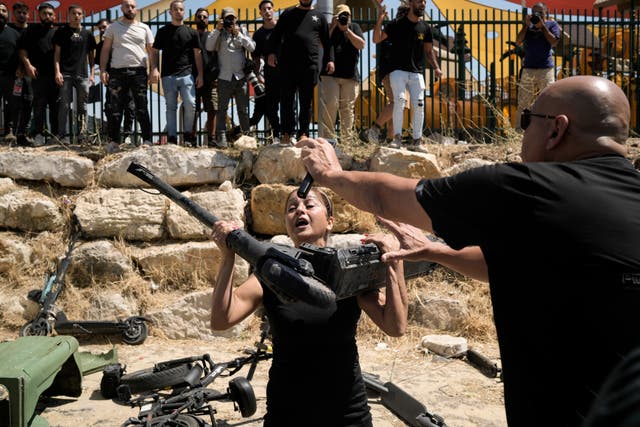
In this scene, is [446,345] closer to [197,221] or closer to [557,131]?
[197,221]

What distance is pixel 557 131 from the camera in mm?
1966

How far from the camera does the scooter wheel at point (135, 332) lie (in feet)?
22.2

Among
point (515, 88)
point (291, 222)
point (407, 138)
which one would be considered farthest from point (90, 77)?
point (291, 222)

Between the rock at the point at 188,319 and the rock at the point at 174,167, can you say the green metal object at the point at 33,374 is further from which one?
the rock at the point at 174,167

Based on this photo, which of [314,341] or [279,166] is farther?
[279,166]

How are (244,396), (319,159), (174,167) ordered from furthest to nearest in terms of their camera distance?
(174,167)
(244,396)
(319,159)

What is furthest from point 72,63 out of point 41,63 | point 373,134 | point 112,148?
point 373,134

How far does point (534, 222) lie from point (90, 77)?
8.29 m

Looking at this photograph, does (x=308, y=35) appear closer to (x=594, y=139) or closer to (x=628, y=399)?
(x=594, y=139)

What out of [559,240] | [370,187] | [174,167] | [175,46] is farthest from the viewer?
[175,46]

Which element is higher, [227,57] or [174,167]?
[227,57]

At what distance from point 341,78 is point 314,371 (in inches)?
243

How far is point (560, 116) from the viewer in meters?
1.95

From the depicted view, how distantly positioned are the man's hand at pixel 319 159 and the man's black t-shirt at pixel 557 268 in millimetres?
691
